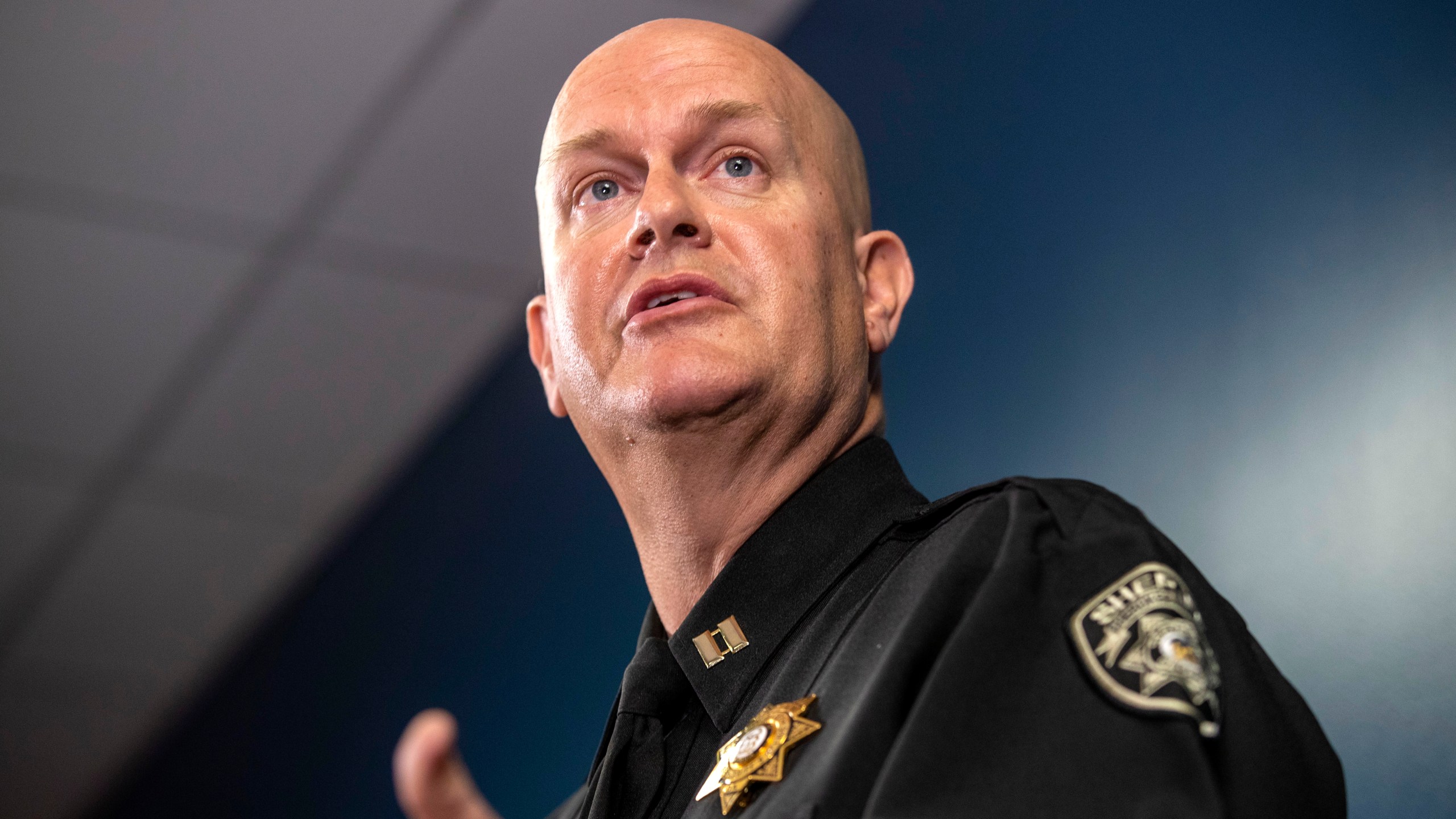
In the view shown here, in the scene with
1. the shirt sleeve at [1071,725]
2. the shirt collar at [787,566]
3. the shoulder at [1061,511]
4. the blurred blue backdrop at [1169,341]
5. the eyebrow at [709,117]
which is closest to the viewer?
the shirt sleeve at [1071,725]

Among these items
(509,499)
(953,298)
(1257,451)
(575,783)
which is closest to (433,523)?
(509,499)

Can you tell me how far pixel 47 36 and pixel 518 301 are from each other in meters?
1.02

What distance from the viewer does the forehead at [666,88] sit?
1306 mm

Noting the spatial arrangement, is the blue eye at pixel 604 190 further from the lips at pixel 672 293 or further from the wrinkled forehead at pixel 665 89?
the lips at pixel 672 293

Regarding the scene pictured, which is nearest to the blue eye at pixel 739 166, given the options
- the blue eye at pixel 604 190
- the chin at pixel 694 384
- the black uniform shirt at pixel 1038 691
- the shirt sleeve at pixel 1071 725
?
the blue eye at pixel 604 190

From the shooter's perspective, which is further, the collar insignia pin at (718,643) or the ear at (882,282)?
the ear at (882,282)

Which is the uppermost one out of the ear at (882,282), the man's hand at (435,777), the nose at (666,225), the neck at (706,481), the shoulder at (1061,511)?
the nose at (666,225)

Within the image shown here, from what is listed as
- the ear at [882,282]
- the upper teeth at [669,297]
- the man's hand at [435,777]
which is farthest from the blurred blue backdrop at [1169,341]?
the man's hand at [435,777]

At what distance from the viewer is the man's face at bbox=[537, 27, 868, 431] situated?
1.17m

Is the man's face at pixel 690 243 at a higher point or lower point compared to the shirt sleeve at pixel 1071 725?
higher

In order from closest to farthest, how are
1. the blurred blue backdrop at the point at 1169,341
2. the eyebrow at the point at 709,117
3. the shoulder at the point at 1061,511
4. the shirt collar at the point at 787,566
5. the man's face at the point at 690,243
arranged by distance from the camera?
the shoulder at the point at 1061,511 < the shirt collar at the point at 787,566 < the man's face at the point at 690,243 < the eyebrow at the point at 709,117 < the blurred blue backdrop at the point at 1169,341

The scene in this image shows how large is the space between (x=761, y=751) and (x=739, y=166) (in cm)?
67

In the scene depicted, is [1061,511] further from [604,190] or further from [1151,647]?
[604,190]

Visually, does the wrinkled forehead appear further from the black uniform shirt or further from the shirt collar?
the black uniform shirt
